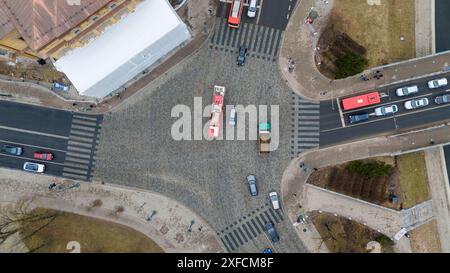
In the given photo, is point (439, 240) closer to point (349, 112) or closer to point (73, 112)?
point (349, 112)

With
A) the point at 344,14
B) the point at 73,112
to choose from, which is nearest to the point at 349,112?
the point at 344,14

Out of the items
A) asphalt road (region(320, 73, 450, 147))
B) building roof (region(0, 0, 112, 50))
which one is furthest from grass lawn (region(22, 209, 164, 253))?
asphalt road (region(320, 73, 450, 147))

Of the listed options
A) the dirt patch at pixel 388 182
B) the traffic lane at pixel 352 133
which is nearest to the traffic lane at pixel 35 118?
the dirt patch at pixel 388 182

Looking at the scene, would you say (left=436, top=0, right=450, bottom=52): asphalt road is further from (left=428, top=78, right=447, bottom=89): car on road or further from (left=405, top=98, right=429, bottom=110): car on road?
(left=405, top=98, right=429, bottom=110): car on road

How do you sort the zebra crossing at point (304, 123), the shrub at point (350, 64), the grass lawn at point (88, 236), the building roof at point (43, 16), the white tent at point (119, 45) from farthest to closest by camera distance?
the zebra crossing at point (304, 123)
the shrub at point (350, 64)
the grass lawn at point (88, 236)
the white tent at point (119, 45)
the building roof at point (43, 16)

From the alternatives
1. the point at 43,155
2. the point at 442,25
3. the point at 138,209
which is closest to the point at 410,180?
the point at 442,25

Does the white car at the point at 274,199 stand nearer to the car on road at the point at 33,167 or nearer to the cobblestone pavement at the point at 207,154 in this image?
the cobblestone pavement at the point at 207,154
